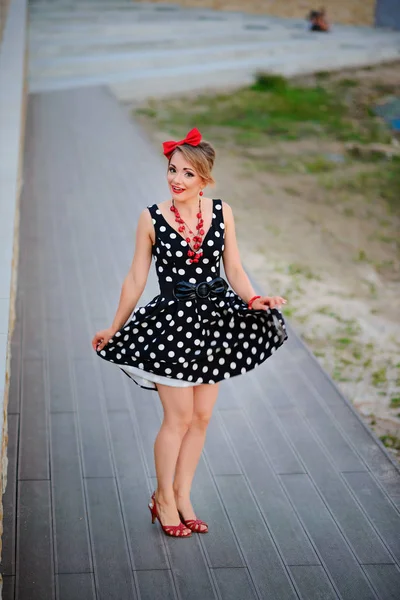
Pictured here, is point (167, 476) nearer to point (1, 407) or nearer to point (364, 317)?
point (1, 407)

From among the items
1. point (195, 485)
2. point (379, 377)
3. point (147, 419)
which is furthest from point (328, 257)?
point (195, 485)

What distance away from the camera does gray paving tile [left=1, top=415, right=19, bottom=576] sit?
3279 millimetres

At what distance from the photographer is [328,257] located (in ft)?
25.3

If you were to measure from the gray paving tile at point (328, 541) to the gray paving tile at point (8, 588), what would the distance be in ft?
3.98

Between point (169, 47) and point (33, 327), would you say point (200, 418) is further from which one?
point (169, 47)

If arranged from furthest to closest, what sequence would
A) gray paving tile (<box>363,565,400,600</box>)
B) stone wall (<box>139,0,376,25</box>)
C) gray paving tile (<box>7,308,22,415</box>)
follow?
stone wall (<box>139,0,376,25</box>) → gray paving tile (<box>7,308,22,415</box>) → gray paving tile (<box>363,565,400,600</box>)

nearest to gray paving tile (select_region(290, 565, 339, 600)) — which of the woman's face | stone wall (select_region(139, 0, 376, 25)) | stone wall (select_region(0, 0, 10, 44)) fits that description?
the woman's face

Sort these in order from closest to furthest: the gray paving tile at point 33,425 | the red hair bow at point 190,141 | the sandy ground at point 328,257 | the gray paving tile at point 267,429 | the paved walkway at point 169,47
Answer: the red hair bow at point 190,141
the gray paving tile at point 33,425
the gray paving tile at point 267,429
the sandy ground at point 328,257
the paved walkway at point 169,47

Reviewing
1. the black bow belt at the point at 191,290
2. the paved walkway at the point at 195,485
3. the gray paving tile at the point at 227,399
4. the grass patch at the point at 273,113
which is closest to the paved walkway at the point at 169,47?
the grass patch at the point at 273,113

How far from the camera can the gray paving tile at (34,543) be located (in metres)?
3.13

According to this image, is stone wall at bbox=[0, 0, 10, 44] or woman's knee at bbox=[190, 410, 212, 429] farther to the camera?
stone wall at bbox=[0, 0, 10, 44]

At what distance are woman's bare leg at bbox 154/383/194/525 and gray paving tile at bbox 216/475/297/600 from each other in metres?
0.30

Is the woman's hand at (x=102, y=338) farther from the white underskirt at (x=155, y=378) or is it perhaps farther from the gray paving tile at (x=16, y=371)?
the gray paving tile at (x=16, y=371)

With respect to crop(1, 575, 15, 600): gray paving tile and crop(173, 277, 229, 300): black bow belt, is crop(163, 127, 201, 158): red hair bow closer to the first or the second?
crop(173, 277, 229, 300): black bow belt
